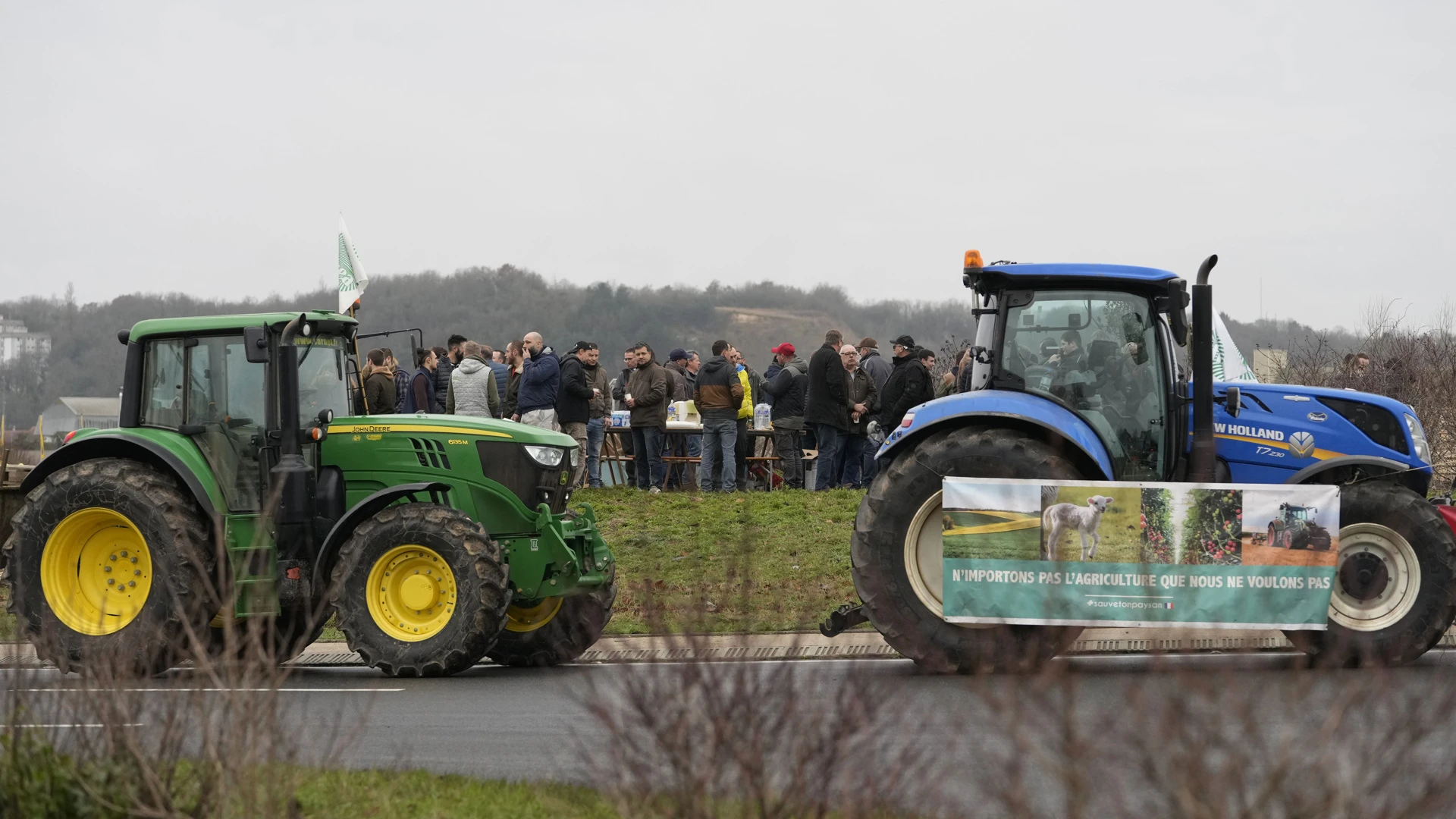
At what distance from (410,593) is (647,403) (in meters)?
8.99

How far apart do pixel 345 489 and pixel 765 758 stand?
7.30m

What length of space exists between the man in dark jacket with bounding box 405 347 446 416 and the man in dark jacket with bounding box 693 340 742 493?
3134mm

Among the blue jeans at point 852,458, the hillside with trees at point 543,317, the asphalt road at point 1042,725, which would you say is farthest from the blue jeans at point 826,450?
the hillside with trees at point 543,317

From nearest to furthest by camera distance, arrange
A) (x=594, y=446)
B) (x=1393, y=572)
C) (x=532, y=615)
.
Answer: (x=1393, y=572) → (x=532, y=615) → (x=594, y=446)

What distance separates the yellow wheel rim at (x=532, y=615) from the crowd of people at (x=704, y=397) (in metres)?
5.89

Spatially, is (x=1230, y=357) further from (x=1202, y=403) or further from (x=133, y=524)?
(x=133, y=524)

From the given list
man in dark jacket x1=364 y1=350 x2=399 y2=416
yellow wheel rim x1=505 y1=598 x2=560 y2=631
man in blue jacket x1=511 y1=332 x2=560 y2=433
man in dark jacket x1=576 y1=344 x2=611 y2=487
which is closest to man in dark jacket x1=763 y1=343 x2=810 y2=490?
man in dark jacket x1=576 y1=344 x2=611 y2=487

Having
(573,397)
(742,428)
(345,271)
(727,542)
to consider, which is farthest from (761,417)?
(727,542)

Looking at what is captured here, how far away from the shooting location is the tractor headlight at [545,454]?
10.9 meters

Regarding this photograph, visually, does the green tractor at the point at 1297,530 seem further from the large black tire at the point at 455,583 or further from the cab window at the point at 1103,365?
the large black tire at the point at 455,583

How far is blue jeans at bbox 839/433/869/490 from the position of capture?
19.0 meters

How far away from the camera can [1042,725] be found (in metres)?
3.44

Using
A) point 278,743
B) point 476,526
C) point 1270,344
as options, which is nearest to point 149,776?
point 278,743

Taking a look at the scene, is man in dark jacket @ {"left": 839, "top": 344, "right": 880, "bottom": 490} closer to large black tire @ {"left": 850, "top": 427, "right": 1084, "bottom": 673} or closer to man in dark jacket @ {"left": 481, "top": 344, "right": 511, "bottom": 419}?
man in dark jacket @ {"left": 481, "top": 344, "right": 511, "bottom": 419}
